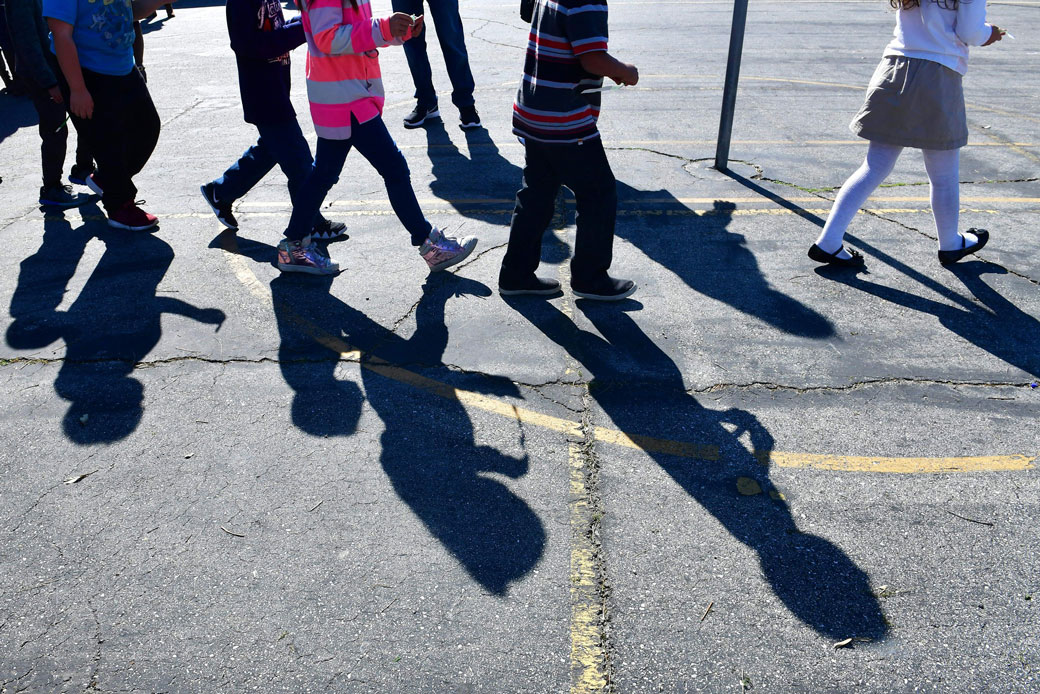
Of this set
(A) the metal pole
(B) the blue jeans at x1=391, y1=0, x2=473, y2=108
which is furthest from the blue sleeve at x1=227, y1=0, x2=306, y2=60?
(A) the metal pole

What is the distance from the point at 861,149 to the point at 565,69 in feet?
15.0

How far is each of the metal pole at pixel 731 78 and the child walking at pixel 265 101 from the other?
3176mm

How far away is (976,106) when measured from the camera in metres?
8.74

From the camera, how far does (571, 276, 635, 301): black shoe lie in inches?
182

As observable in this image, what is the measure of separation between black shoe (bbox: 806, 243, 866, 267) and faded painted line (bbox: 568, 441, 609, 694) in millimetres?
2608

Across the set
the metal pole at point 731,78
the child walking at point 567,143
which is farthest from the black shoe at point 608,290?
the metal pole at point 731,78

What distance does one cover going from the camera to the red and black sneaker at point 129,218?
577cm

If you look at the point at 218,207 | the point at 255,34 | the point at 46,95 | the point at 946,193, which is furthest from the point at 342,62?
the point at 946,193

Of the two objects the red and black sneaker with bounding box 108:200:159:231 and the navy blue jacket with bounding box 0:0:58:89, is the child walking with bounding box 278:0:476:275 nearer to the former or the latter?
the red and black sneaker with bounding box 108:200:159:231

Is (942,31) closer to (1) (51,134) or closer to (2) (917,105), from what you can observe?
(2) (917,105)

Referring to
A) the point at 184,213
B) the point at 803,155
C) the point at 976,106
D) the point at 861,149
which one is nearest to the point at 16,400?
the point at 184,213

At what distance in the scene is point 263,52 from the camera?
4.72 m

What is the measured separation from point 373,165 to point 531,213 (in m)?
1.02

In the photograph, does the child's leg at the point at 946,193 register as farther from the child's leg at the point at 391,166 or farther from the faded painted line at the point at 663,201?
the child's leg at the point at 391,166
